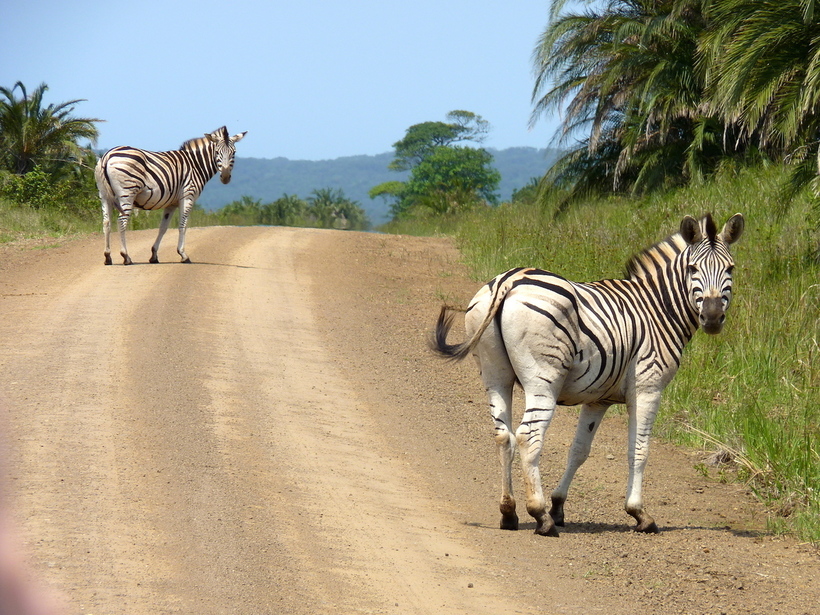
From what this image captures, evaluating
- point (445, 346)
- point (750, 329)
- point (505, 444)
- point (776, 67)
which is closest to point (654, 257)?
point (445, 346)

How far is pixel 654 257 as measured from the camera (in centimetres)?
664

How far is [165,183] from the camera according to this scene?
16625 millimetres

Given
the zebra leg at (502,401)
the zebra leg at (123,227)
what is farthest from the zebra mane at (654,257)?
the zebra leg at (123,227)

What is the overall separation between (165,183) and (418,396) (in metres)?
8.86

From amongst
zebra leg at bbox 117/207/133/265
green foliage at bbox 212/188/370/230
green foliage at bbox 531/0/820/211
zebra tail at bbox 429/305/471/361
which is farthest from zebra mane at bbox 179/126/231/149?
green foliage at bbox 212/188/370/230

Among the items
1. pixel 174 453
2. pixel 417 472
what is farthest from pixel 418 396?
pixel 174 453

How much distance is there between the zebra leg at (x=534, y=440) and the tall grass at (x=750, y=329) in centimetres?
195

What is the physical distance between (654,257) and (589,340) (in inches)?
42.0

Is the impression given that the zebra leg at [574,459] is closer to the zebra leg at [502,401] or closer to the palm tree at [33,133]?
the zebra leg at [502,401]

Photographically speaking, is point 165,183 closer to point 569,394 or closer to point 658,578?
point 569,394

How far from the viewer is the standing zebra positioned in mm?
5785

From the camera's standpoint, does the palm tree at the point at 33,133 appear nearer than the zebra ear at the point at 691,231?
No

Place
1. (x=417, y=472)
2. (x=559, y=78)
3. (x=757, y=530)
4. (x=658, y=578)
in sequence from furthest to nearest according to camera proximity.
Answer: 1. (x=559, y=78)
2. (x=417, y=472)
3. (x=757, y=530)
4. (x=658, y=578)

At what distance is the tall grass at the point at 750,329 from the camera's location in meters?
7.46
